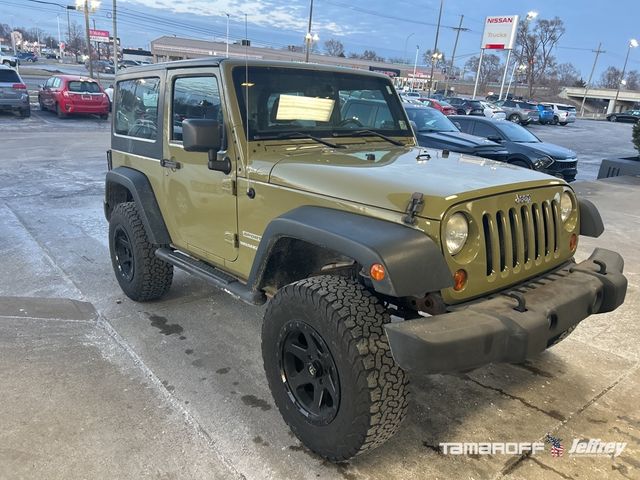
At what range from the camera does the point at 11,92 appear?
677 inches

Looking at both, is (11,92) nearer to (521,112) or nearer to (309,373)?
(309,373)

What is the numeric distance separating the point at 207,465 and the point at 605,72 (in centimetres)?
10526

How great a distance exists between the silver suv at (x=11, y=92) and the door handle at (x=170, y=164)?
16.8 metres

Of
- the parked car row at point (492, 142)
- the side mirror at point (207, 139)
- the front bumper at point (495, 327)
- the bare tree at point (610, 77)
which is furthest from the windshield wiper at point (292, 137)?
the bare tree at point (610, 77)

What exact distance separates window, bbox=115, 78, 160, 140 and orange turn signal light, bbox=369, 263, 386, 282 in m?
2.44

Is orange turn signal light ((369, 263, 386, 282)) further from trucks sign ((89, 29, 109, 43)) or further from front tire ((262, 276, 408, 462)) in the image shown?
trucks sign ((89, 29, 109, 43))

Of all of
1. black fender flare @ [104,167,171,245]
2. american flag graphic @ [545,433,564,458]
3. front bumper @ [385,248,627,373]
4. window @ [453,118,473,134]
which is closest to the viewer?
front bumper @ [385,248,627,373]

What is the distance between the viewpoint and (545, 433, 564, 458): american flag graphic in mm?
2680

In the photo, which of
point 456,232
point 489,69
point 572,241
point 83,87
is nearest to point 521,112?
point 83,87

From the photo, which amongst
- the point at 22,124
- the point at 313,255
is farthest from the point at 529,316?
the point at 22,124

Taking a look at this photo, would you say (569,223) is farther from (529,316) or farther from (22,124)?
(22,124)

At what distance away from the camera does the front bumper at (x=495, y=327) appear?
207cm

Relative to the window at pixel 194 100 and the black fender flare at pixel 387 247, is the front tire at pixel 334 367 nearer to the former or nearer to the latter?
the black fender flare at pixel 387 247

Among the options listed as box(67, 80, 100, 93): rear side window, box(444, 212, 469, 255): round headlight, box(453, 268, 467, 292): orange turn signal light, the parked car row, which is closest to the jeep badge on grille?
box(444, 212, 469, 255): round headlight
